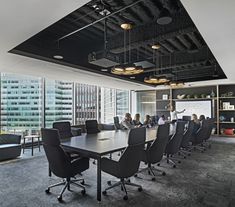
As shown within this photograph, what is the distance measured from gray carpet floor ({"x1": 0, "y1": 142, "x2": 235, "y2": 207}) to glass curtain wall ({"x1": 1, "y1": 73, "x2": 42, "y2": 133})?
261cm

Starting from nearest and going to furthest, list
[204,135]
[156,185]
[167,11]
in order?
[167,11] < [156,185] < [204,135]

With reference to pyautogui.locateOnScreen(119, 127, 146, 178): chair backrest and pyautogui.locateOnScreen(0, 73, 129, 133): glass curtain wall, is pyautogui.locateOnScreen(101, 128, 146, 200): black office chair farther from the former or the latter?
pyautogui.locateOnScreen(0, 73, 129, 133): glass curtain wall

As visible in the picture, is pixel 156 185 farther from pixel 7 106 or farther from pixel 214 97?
pixel 214 97

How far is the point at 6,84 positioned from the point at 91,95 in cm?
416

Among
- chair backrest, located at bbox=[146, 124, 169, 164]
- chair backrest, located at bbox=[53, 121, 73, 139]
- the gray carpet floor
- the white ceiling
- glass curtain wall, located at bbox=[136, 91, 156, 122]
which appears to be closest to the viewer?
the white ceiling

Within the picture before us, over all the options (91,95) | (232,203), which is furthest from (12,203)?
(91,95)

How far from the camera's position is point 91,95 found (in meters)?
9.93

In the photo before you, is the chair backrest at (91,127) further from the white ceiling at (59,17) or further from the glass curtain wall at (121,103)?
the glass curtain wall at (121,103)

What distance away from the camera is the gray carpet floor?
8.91 feet

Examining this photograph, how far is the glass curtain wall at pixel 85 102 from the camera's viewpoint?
9.01 metres

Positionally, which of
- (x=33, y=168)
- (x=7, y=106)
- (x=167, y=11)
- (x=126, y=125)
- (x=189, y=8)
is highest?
(x=167, y=11)

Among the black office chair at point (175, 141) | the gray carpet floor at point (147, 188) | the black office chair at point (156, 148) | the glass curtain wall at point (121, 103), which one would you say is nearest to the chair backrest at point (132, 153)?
the gray carpet floor at point (147, 188)

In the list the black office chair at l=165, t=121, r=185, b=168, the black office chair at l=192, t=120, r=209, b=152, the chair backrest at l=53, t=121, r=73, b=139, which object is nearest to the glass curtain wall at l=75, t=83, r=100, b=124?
the chair backrest at l=53, t=121, r=73, b=139

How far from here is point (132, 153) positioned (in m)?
2.79
